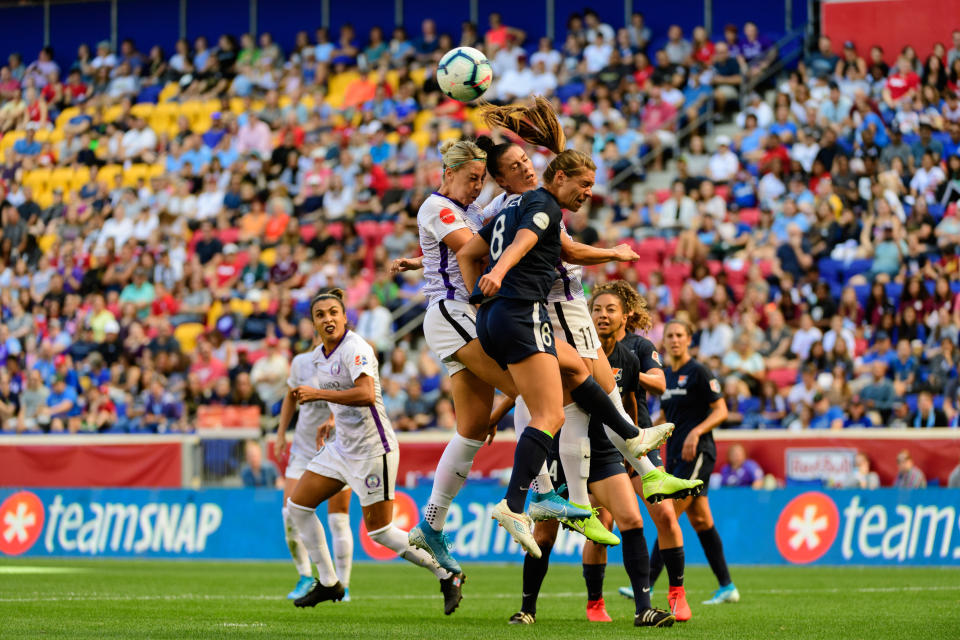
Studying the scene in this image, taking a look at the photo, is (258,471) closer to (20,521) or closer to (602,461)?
(20,521)

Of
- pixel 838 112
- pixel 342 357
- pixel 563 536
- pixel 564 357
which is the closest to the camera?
pixel 564 357

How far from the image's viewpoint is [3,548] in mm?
19656

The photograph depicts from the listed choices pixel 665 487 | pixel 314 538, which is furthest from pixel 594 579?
pixel 314 538

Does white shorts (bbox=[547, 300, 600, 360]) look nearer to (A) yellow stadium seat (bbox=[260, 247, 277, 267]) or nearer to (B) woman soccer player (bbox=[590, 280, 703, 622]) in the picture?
(B) woman soccer player (bbox=[590, 280, 703, 622])

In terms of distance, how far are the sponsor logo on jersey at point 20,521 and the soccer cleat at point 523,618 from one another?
466 inches

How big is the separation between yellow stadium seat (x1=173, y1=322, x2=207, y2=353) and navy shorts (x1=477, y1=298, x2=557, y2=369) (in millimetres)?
16361

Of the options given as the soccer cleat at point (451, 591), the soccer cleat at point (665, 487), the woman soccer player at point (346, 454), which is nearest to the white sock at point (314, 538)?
the woman soccer player at point (346, 454)

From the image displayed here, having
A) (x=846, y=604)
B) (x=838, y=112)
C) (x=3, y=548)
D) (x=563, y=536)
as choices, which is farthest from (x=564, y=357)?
(x=838, y=112)

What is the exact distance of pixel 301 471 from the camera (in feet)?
40.4

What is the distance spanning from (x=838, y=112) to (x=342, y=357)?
13.6 metres

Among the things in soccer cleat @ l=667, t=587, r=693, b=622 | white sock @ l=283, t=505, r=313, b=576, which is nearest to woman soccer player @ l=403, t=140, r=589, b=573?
soccer cleat @ l=667, t=587, r=693, b=622

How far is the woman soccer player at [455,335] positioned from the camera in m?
9.13

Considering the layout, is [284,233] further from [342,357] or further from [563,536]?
[342,357]

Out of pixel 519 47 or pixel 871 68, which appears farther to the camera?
pixel 519 47
